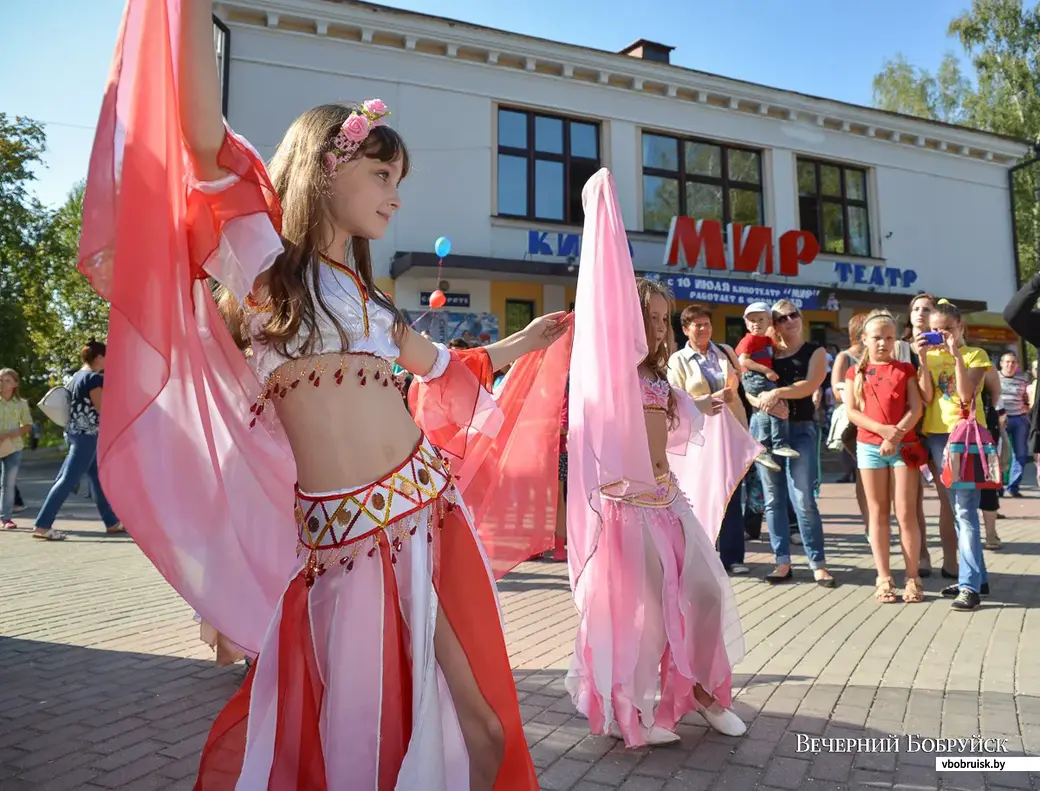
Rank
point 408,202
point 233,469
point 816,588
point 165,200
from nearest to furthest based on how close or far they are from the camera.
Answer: point 165,200 < point 233,469 < point 816,588 < point 408,202

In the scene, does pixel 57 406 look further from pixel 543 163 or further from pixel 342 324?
pixel 543 163

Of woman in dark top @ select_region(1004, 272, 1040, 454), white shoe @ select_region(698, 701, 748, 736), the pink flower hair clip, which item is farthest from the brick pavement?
the pink flower hair clip

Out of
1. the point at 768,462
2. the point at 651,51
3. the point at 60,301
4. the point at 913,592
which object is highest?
the point at 651,51

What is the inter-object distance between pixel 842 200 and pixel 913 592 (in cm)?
1661

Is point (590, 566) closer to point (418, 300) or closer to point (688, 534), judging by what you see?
point (688, 534)

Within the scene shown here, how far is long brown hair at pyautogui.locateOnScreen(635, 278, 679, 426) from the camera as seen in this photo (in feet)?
11.0

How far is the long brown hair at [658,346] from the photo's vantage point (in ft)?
11.0

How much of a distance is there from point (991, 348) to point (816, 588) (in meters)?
19.5

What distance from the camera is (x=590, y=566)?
304 centimetres

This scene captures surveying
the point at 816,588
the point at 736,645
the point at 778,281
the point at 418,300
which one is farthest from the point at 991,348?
the point at 736,645

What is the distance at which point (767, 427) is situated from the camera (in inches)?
238

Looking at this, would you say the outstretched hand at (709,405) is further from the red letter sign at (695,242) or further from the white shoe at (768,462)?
the red letter sign at (695,242)

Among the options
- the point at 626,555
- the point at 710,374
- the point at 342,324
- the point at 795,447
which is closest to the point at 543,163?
the point at 710,374

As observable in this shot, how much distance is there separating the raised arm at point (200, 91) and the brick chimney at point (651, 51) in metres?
18.0
